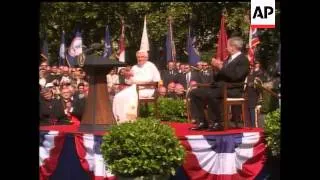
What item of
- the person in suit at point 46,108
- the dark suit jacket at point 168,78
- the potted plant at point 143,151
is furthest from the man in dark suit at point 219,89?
the dark suit jacket at point 168,78

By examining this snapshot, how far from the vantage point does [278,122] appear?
752 centimetres

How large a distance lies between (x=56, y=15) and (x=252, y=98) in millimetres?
16277

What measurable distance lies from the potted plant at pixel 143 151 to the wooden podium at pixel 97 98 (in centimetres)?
Result: 140

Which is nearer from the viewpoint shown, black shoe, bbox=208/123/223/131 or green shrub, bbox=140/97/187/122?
black shoe, bbox=208/123/223/131

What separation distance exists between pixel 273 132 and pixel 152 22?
16095 mm

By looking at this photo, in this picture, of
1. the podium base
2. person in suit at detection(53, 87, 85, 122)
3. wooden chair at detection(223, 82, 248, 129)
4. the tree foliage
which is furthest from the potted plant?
the tree foliage

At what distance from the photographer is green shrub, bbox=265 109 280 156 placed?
296 inches

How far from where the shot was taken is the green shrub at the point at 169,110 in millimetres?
10890

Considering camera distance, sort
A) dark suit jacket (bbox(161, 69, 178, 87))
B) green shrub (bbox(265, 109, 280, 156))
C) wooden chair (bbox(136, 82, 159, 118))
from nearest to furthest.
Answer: green shrub (bbox(265, 109, 280, 156)) → wooden chair (bbox(136, 82, 159, 118)) → dark suit jacket (bbox(161, 69, 178, 87))

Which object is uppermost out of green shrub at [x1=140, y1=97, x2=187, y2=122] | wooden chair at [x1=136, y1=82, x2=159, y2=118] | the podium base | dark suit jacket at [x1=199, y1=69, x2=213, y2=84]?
dark suit jacket at [x1=199, y1=69, x2=213, y2=84]

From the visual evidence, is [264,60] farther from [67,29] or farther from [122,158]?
[122,158]

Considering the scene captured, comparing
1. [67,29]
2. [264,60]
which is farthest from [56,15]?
[264,60]

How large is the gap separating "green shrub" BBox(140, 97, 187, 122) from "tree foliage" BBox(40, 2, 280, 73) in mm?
10492

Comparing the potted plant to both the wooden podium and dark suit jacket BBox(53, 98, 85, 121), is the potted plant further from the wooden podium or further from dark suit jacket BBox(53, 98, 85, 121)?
dark suit jacket BBox(53, 98, 85, 121)
